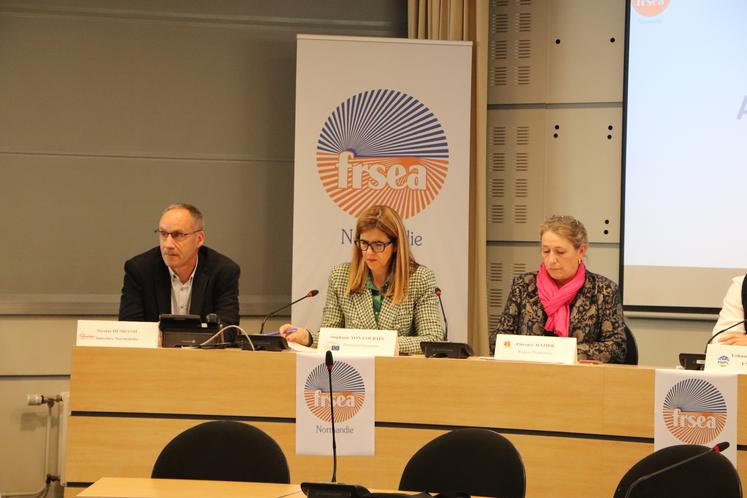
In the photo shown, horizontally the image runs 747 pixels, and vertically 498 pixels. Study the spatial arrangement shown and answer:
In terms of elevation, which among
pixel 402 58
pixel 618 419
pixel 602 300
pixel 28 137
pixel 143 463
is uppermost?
pixel 402 58

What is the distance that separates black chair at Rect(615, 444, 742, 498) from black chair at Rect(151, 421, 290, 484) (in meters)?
0.97

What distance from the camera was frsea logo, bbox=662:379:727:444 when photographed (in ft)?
→ 9.87

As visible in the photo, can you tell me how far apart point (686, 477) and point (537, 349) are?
3.28 feet

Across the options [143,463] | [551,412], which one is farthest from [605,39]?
[143,463]

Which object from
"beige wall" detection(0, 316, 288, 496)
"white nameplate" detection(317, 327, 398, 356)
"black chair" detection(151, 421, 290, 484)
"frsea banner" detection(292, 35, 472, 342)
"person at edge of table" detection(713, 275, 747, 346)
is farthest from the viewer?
"beige wall" detection(0, 316, 288, 496)

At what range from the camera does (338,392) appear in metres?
3.32

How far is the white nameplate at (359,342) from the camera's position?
3381 millimetres

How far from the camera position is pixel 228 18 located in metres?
5.26

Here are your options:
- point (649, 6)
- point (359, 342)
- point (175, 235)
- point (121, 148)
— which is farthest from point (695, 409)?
point (121, 148)

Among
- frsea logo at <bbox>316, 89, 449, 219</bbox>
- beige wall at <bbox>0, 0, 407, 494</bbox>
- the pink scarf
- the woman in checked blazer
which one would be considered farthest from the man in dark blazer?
the pink scarf

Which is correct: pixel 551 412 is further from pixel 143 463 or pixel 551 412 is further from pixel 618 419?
pixel 143 463

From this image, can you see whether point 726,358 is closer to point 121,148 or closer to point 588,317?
point 588,317

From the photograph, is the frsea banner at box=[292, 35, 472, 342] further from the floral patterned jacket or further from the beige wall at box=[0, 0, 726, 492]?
the floral patterned jacket

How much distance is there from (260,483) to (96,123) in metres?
3.18
